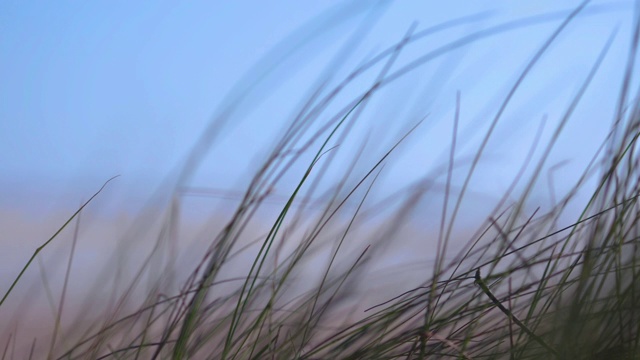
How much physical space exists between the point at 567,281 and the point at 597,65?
0.37 m

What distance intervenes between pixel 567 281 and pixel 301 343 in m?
0.38

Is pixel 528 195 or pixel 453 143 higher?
pixel 453 143

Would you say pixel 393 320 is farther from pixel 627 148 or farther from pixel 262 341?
pixel 627 148

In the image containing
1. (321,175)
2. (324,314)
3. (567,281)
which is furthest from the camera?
(321,175)

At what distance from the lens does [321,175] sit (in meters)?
1.38

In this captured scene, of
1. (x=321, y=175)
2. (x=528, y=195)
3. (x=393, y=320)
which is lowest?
(x=393, y=320)

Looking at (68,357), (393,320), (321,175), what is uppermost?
(321,175)

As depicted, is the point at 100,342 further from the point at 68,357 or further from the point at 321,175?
the point at 321,175

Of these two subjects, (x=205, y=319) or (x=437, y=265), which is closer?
(x=437, y=265)

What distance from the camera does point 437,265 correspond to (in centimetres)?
119

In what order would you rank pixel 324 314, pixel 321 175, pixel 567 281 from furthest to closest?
pixel 321 175, pixel 324 314, pixel 567 281

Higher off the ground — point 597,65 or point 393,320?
point 597,65

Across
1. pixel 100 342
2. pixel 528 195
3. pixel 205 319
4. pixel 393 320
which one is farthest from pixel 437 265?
pixel 100 342

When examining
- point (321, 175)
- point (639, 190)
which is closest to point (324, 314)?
point (321, 175)
